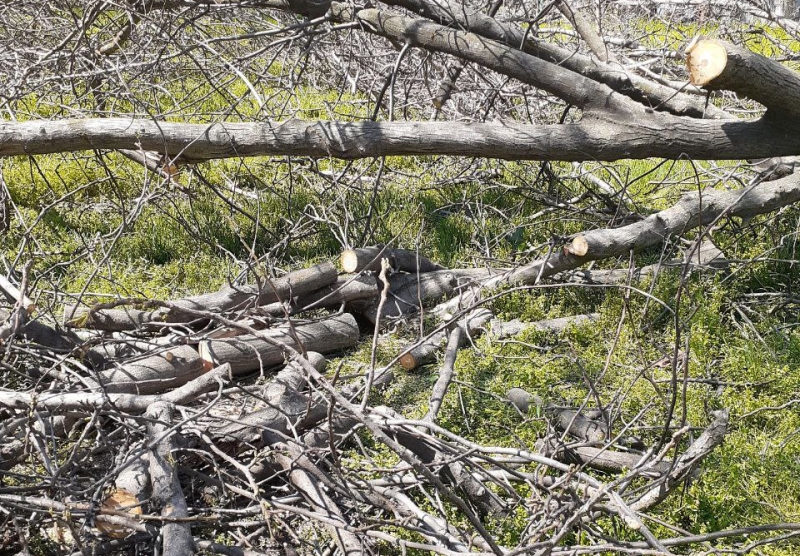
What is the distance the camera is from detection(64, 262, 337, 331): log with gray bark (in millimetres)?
4270

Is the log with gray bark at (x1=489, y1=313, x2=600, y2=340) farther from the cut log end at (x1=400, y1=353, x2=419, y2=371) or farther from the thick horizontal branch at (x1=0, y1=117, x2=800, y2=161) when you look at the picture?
the thick horizontal branch at (x1=0, y1=117, x2=800, y2=161)

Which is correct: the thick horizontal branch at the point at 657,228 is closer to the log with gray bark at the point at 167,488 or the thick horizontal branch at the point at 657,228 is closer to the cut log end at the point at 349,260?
the cut log end at the point at 349,260

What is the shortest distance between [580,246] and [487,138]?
84 cm

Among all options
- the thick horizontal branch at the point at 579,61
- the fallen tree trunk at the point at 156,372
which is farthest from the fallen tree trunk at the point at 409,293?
the thick horizontal branch at the point at 579,61

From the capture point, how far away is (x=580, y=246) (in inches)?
186

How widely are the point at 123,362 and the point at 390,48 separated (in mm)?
4280

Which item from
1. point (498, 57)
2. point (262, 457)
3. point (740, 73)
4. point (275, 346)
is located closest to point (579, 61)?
point (498, 57)

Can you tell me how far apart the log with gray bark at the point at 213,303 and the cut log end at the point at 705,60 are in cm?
225

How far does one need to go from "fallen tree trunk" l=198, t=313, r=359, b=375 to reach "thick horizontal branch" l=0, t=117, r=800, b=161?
981mm

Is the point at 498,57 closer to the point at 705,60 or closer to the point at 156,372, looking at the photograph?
the point at 705,60

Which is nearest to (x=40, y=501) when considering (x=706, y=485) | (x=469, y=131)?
(x=706, y=485)

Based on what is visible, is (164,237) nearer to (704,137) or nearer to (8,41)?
(8,41)

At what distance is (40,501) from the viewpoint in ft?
9.15

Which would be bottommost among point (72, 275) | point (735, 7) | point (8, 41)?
point (72, 275)
